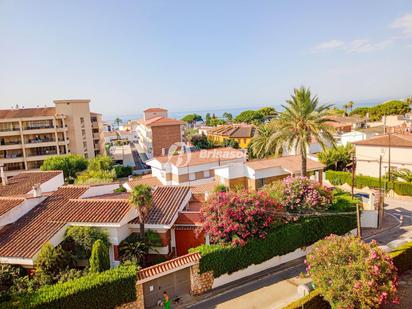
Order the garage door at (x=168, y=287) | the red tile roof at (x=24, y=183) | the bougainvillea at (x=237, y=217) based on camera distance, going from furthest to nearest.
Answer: the red tile roof at (x=24, y=183)
the bougainvillea at (x=237, y=217)
the garage door at (x=168, y=287)

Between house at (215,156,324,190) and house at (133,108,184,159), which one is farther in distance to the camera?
house at (133,108,184,159)

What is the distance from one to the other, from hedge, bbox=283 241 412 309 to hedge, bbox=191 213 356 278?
15.8 ft

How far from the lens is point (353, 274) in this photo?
1380 cm

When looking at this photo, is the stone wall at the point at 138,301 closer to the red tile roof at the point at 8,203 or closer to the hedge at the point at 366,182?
the red tile roof at the point at 8,203

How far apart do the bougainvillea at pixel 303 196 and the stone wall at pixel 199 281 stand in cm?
799

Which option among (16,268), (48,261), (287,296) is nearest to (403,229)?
(287,296)

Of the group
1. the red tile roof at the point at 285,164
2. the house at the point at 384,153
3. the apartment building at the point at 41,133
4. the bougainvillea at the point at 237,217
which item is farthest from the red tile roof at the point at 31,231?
the apartment building at the point at 41,133

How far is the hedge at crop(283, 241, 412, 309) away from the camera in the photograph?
1480cm

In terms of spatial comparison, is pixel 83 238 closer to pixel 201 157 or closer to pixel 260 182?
pixel 260 182

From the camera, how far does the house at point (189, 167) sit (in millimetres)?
40844

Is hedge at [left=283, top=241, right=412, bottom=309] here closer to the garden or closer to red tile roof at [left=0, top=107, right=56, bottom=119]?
the garden

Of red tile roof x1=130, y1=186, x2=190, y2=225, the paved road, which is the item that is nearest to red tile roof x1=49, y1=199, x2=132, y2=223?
red tile roof x1=130, y1=186, x2=190, y2=225

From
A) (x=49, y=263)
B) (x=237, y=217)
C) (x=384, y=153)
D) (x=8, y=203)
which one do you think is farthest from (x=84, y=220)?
(x=384, y=153)

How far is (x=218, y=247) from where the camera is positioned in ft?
61.2
